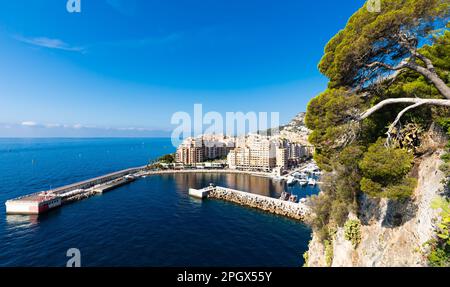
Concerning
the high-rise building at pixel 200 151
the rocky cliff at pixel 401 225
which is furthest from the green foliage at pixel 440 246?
the high-rise building at pixel 200 151

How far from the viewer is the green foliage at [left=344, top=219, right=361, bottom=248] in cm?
790

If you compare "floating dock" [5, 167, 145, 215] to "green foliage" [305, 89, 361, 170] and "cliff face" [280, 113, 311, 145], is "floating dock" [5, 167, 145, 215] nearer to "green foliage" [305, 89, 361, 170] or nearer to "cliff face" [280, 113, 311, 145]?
"green foliage" [305, 89, 361, 170]

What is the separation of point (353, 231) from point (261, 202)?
25.9 metres

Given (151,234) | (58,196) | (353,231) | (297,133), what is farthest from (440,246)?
(297,133)

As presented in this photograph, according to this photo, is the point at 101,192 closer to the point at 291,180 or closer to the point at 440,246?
the point at 291,180

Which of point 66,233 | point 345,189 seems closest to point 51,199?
point 66,233

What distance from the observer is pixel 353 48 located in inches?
261

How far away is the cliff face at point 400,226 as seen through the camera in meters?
5.48

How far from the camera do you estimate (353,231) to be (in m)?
8.08

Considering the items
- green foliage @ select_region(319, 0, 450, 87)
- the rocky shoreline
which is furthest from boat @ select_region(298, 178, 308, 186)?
green foliage @ select_region(319, 0, 450, 87)

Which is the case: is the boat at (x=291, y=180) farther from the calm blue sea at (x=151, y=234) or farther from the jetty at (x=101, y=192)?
the calm blue sea at (x=151, y=234)

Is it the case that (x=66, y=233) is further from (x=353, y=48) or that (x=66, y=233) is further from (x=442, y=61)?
(x=442, y=61)

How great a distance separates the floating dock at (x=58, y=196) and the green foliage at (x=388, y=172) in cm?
3834
